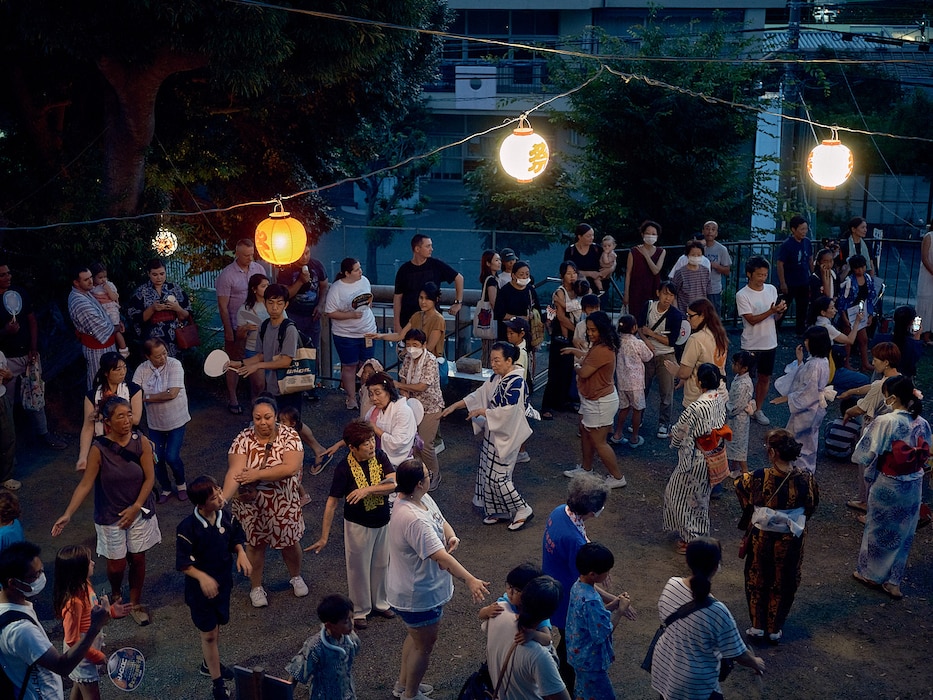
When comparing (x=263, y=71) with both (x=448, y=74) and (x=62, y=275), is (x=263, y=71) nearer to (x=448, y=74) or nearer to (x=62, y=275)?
(x=62, y=275)

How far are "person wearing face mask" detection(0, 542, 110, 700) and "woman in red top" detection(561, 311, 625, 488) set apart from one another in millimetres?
4780

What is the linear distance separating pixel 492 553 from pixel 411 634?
86.8 inches

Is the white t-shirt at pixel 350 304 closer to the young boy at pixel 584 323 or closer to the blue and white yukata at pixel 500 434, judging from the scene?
the young boy at pixel 584 323

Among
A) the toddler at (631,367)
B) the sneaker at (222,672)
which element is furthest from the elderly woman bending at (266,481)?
A: the toddler at (631,367)

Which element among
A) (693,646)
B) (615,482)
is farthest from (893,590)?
(693,646)

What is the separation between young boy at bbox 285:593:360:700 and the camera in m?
4.73

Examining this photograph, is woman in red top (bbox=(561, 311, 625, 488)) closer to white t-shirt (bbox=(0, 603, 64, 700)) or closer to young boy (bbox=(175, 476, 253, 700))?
young boy (bbox=(175, 476, 253, 700))

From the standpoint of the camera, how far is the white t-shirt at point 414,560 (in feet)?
18.1

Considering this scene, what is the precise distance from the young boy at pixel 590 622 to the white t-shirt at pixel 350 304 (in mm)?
5562

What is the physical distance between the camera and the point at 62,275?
1068 centimetres

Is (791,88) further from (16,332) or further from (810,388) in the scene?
(16,332)

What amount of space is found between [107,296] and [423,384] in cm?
361

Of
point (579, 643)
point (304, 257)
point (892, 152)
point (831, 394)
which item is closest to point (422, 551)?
point (579, 643)

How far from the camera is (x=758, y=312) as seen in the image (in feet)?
32.6
